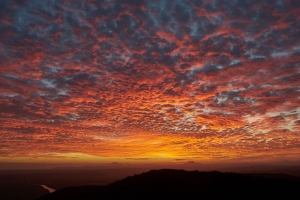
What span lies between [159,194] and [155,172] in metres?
9.96

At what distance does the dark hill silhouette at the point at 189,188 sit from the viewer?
2753 cm

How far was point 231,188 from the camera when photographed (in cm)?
2852

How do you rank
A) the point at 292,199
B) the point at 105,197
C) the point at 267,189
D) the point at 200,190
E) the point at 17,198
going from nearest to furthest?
1. the point at 292,199
2. the point at 267,189
3. the point at 200,190
4. the point at 105,197
5. the point at 17,198

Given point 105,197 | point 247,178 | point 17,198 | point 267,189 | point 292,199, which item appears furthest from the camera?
point 17,198

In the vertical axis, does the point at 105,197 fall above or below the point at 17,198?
above

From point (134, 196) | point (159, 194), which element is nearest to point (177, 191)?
point (159, 194)

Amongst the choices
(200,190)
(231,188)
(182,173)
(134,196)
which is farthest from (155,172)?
(231,188)

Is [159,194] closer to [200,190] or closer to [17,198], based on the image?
[200,190]

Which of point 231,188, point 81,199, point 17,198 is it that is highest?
point 231,188

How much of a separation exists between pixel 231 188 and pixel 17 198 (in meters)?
99.1

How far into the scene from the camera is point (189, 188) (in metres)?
31.5

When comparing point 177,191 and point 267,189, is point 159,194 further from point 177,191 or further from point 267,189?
point 267,189

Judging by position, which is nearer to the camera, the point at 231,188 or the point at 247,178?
the point at 231,188

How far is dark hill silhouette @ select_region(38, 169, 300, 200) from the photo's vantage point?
27.5 metres
